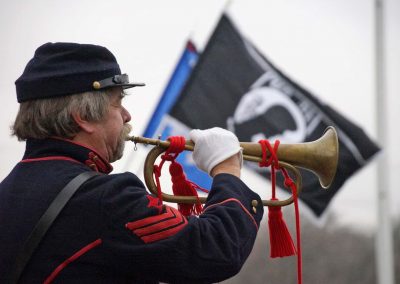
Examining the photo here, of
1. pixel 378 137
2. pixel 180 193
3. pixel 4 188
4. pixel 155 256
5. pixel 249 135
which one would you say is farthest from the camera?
pixel 378 137

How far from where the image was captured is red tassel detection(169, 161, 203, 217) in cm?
283

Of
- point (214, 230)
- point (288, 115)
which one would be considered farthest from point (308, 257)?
point (214, 230)

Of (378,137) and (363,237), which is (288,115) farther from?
(363,237)

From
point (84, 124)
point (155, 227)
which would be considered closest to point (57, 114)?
point (84, 124)

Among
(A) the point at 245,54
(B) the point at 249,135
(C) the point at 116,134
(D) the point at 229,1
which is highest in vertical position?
(D) the point at 229,1

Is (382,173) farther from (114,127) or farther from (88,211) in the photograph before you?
(88,211)

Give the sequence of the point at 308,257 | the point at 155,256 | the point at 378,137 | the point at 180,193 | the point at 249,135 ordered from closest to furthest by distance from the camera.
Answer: the point at 155,256, the point at 180,193, the point at 249,135, the point at 378,137, the point at 308,257

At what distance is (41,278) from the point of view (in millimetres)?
2170

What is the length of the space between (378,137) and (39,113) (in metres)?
5.37

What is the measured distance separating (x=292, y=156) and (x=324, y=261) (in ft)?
20.5

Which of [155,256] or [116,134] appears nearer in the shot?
[155,256]

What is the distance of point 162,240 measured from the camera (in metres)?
2.17

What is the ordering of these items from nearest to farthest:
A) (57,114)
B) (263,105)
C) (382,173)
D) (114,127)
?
1. (57,114)
2. (114,127)
3. (263,105)
4. (382,173)

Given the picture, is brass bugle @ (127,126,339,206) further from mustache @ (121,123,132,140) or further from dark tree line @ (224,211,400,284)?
dark tree line @ (224,211,400,284)
